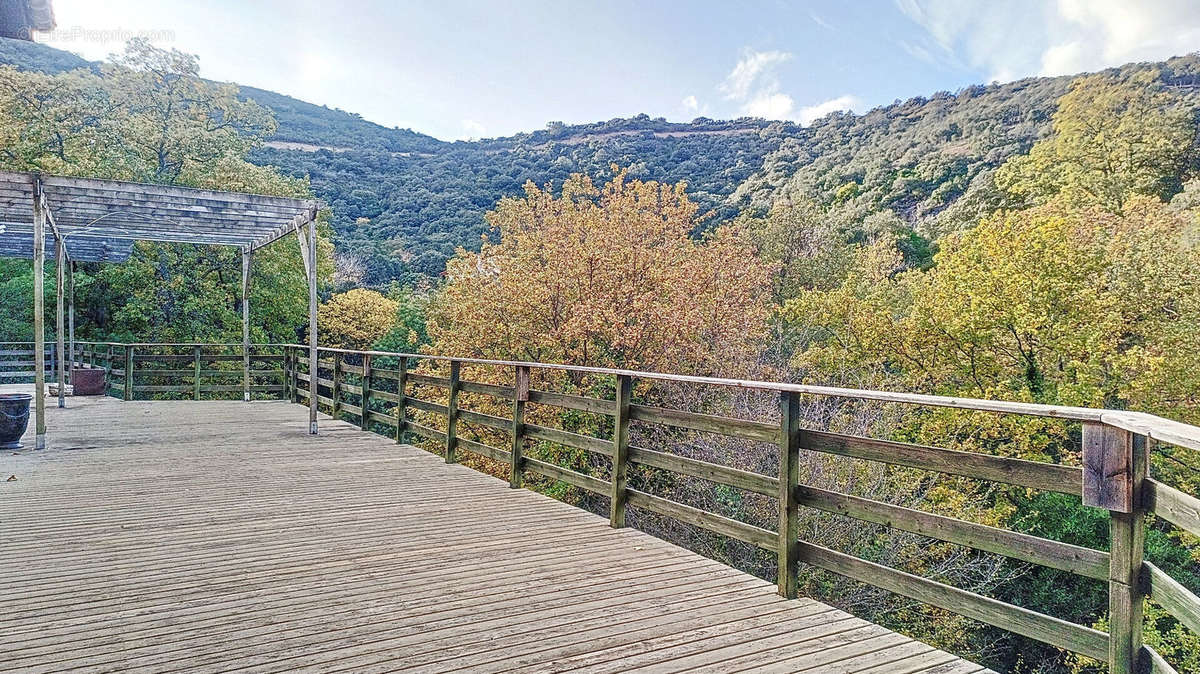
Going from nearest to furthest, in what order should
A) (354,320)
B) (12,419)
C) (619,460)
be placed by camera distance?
1. (619,460)
2. (12,419)
3. (354,320)

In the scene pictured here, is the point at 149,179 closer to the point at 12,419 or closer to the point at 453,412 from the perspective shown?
the point at 12,419

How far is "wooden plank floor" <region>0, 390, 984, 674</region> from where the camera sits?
2.16m

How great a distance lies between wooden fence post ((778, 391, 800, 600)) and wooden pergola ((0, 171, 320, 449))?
5.80 metres

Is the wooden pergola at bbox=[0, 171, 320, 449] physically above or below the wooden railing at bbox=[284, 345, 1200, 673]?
above

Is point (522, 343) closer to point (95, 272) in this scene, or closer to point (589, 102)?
point (95, 272)

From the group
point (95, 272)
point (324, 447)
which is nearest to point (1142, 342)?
point (324, 447)

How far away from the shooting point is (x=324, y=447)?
6688 mm

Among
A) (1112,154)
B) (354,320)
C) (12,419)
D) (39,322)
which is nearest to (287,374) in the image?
(39,322)

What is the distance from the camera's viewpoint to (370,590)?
109 inches

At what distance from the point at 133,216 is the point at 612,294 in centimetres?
747

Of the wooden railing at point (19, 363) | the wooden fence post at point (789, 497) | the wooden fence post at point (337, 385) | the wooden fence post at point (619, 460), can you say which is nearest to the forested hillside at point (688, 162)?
the wooden railing at point (19, 363)

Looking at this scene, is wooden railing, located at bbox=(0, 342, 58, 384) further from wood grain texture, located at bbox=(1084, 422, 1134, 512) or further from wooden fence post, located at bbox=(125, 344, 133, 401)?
wood grain texture, located at bbox=(1084, 422, 1134, 512)

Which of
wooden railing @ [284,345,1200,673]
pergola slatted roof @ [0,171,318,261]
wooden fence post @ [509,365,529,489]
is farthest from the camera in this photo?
pergola slatted roof @ [0,171,318,261]

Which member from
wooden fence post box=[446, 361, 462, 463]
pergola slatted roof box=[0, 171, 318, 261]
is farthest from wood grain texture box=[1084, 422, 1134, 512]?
pergola slatted roof box=[0, 171, 318, 261]
